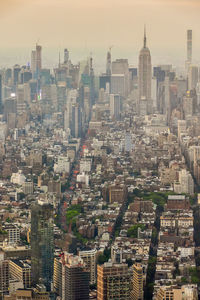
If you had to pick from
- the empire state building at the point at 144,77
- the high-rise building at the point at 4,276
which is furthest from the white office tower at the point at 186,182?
the high-rise building at the point at 4,276

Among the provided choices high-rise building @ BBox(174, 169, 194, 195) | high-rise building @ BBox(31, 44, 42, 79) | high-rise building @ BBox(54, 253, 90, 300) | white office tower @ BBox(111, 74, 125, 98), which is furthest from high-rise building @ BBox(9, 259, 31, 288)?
white office tower @ BBox(111, 74, 125, 98)

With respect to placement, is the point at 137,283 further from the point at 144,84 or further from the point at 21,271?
the point at 144,84

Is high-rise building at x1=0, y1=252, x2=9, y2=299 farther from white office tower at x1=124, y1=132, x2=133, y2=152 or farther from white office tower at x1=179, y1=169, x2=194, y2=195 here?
white office tower at x1=124, y1=132, x2=133, y2=152

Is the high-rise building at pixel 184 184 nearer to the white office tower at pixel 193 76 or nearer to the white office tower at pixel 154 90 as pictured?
the white office tower at pixel 193 76

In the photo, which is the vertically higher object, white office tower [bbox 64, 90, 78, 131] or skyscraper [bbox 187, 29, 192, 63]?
skyscraper [bbox 187, 29, 192, 63]

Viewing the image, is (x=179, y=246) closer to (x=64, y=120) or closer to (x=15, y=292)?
(x=15, y=292)
